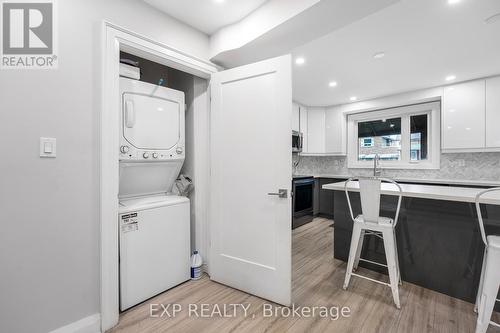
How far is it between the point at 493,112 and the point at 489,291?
116 inches

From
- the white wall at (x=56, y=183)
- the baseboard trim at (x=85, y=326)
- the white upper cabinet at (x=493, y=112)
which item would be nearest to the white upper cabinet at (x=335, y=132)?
the white upper cabinet at (x=493, y=112)

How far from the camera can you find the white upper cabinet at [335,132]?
460 cm

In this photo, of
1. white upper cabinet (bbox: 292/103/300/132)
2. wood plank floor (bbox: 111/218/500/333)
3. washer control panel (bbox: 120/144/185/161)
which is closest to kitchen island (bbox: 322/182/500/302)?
wood plank floor (bbox: 111/218/500/333)

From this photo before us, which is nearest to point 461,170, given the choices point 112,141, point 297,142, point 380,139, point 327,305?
point 380,139

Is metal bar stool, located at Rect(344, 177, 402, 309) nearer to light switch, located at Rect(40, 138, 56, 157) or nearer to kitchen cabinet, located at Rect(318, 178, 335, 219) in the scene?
light switch, located at Rect(40, 138, 56, 157)

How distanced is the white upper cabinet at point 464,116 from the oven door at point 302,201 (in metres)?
2.19

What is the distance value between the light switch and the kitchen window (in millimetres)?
4729

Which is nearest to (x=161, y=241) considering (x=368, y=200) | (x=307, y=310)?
(x=307, y=310)

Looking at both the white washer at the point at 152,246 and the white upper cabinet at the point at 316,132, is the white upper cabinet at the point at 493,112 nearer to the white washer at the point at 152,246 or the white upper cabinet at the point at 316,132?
the white upper cabinet at the point at 316,132

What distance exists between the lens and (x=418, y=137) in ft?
13.2

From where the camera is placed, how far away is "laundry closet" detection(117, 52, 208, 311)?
A: 1.76 metres

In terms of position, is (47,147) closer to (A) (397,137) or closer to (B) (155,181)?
(B) (155,181)

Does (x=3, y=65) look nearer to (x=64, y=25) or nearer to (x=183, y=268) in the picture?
(x=64, y=25)

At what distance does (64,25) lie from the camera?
1394 mm
